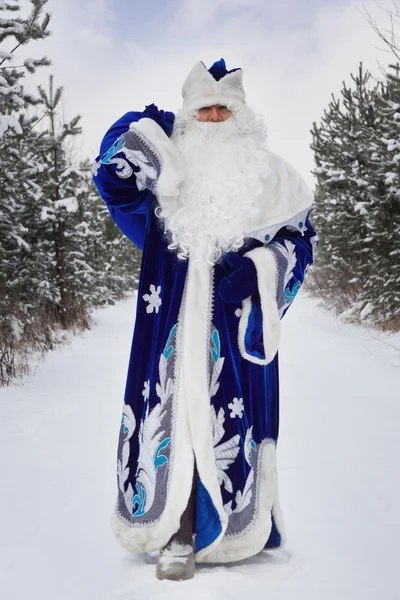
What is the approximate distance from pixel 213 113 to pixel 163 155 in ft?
1.33

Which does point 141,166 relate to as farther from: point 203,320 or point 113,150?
point 203,320

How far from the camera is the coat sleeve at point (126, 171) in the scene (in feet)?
7.15

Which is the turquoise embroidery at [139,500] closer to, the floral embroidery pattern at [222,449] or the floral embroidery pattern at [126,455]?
the floral embroidery pattern at [126,455]

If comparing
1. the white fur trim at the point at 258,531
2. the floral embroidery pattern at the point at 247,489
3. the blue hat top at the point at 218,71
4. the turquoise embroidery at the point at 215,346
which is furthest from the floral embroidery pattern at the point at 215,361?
the blue hat top at the point at 218,71

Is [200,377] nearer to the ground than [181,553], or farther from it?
farther from it

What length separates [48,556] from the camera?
96.5 inches

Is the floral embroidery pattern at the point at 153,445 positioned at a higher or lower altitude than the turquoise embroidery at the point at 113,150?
lower

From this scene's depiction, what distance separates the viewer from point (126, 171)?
7.15ft

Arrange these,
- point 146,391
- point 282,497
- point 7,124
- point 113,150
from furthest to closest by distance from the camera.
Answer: point 7,124 → point 282,497 → point 146,391 → point 113,150

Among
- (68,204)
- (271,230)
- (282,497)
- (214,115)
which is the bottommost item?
(282,497)

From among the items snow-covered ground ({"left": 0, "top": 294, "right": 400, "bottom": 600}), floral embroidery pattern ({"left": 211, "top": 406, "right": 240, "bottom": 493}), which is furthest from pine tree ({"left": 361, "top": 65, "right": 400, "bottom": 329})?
floral embroidery pattern ({"left": 211, "top": 406, "right": 240, "bottom": 493})

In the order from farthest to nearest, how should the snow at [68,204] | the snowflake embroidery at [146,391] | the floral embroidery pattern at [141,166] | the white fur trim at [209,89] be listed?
the snow at [68,204] < the white fur trim at [209,89] < the snowflake embroidery at [146,391] < the floral embroidery pattern at [141,166]

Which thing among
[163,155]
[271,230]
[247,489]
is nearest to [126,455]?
[247,489]

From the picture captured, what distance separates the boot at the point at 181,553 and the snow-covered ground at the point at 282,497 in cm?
4
